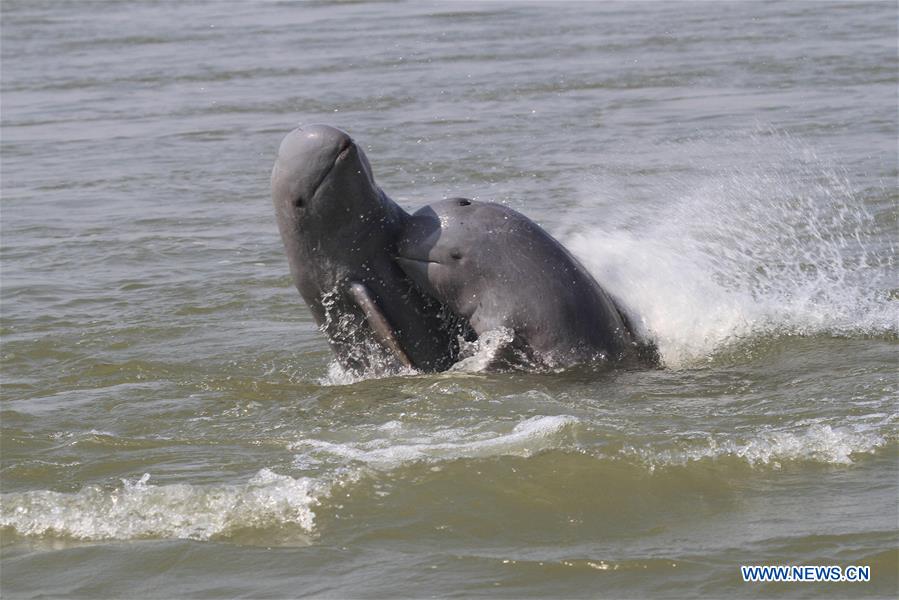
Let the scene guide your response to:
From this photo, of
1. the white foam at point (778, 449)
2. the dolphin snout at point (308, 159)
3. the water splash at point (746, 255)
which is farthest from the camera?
the water splash at point (746, 255)

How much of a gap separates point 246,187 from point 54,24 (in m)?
15.3

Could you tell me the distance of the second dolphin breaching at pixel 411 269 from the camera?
8.98m

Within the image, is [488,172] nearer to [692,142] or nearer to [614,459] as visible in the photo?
[692,142]

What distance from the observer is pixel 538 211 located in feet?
47.6

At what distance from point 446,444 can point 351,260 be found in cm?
176

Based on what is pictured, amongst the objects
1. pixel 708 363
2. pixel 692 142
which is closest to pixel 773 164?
pixel 692 142

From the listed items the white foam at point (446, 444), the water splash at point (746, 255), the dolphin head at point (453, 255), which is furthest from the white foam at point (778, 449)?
the water splash at point (746, 255)

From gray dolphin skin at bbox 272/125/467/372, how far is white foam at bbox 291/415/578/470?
3.76 feet

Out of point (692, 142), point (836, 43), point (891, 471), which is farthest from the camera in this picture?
point (836, 43)

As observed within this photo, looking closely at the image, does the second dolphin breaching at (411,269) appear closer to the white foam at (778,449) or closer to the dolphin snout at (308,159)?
the dolphin snout at (308,159)

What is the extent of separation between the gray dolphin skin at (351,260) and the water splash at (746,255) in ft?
4.78

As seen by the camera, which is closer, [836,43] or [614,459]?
[614,459]

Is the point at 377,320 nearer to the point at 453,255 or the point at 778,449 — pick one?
the point at 453,255

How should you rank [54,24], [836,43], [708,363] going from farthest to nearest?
[54,24], [836,43], [708,363]
